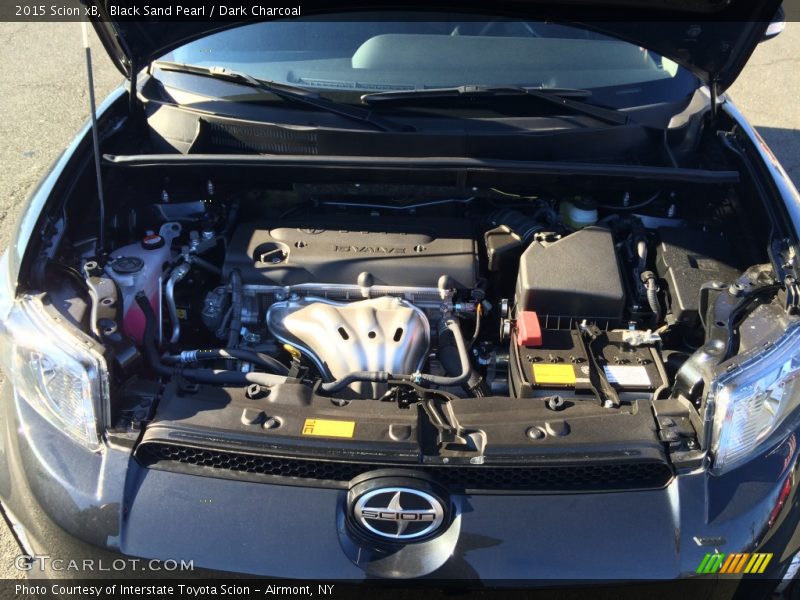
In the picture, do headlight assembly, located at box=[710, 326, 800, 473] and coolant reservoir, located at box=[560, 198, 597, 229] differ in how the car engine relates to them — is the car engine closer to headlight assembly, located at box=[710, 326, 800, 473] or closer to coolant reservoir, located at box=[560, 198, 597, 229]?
coolant reservoir, located at box=[560, 198, 597, 229]

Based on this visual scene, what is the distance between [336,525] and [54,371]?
809mm

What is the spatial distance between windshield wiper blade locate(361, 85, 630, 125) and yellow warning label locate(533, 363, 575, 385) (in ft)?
3.10

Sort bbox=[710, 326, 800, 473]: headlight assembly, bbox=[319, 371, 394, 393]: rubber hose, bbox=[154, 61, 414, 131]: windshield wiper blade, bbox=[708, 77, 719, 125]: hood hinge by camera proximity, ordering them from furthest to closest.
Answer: bbox=[708, 77, 719, 125]: hood hinge < bbox=[154, 61, 414, 131]: windshield wiper blade < bbox=[319, 371, 394, 393]: rubber hose < bbox=[710, 326, 800, 473]: headlight assembly

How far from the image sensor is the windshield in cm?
246

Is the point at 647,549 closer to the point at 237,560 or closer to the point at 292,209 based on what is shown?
the point at 237,560

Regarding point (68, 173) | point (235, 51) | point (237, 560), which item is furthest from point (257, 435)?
point (235, 51)

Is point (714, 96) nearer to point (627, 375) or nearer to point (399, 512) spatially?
point (627, 375)

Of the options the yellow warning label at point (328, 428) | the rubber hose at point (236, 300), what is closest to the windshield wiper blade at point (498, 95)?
the rubber hose at point (236, 300)

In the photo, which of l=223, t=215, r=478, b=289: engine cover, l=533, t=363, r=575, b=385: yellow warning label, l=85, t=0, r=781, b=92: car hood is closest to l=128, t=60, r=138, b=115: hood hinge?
l=85, t=0, r=781, b=92: car hood

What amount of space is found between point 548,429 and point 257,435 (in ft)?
2.31

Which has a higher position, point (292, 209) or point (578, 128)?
point (578, 128)

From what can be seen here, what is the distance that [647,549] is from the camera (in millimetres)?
1558

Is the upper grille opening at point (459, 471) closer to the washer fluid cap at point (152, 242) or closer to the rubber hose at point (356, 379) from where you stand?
the rubber hose at point (356, 379)

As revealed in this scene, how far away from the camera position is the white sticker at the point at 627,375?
1940 mm
